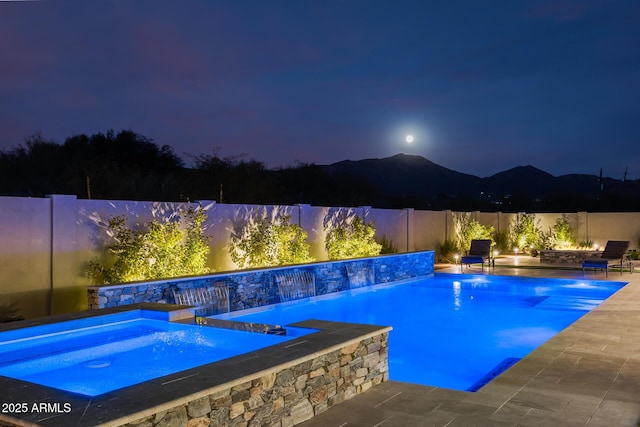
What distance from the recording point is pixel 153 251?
10070mm

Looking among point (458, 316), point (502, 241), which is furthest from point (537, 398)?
point (502, 241)

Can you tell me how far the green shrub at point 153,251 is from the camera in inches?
378

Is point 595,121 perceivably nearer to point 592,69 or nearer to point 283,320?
point 592,69

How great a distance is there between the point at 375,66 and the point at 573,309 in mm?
11271

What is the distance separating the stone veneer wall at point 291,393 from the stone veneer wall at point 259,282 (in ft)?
14.8

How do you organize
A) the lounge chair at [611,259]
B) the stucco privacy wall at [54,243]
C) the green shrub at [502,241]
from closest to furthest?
the stucco privacy wall at [54,243] < the lounge chair at [611,259] < the green shrub at [502,241]

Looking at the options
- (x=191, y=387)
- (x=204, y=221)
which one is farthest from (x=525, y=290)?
(x=191, y=387)

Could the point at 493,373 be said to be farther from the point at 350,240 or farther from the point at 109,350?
the point at 350,240

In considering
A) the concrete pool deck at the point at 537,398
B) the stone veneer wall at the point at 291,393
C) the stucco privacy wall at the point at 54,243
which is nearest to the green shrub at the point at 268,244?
the stucco privacy wall at the point at 54,243

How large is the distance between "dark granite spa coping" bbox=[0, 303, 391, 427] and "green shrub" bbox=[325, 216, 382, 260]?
10.3 metres

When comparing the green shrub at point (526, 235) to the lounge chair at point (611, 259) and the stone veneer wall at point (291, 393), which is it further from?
the stone veneer wall at point (291, 393)

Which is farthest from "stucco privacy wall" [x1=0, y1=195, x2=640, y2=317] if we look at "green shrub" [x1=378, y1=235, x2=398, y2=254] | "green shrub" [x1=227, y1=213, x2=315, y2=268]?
"green shrub" [x1=378, y1=235, x2=398, y2=254]

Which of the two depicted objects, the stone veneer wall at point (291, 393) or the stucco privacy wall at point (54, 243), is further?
the stucco privacy wall at point (54, 243)

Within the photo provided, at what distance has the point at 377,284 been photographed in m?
14.4
